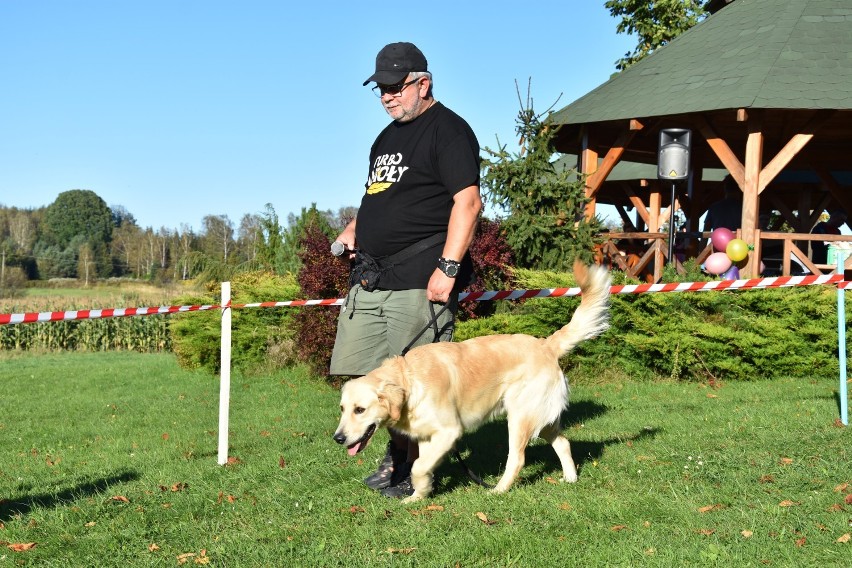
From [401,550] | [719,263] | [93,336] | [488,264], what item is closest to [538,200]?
[488,264]

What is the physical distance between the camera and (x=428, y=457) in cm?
464

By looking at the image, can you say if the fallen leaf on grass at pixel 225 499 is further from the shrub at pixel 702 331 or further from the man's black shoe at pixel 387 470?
the shrub at pixel 702 331

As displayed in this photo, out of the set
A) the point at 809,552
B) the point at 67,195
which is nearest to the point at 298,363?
the point at 809,552

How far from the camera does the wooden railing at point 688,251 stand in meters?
12.7

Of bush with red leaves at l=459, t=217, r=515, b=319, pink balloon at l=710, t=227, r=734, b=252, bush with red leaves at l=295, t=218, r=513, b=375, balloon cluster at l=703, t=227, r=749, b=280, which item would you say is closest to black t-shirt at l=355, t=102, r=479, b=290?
bush with red leaves at l=295, t=218, r=513, b=375

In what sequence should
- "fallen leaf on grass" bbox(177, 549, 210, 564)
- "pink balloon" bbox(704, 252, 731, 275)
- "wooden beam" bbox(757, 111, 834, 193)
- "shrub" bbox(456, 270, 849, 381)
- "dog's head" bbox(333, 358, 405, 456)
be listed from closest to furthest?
1. "fallen leaf on grass" bbox(177, 549, 210, 564)
2. "dog's head" bbox(333, 358, 405, 456)
3. "shrub" bbox(456, 270, 849, 381)
4. "wooden beam" bbox(757, 111, 834, 193)
5. "pink balloon" bbox(704, 252, 731, 275)

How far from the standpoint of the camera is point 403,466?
5.13 meters

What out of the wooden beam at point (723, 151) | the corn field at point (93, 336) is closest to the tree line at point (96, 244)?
the corn field at point (93, 336)

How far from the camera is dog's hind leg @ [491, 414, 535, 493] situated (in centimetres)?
496

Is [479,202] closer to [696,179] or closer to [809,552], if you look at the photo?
[809,552]

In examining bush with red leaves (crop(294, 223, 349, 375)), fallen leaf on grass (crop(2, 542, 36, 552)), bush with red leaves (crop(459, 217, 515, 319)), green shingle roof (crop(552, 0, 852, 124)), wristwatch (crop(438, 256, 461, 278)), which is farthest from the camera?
green shingle roof (crop(552, 0, 852, 124))

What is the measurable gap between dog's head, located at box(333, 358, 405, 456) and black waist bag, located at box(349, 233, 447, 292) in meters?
0.65

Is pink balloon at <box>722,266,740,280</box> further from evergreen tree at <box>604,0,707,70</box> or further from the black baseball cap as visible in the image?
evergreen tree at <box>604,0,707,70</box>

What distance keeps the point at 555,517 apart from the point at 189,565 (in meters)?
1.83
